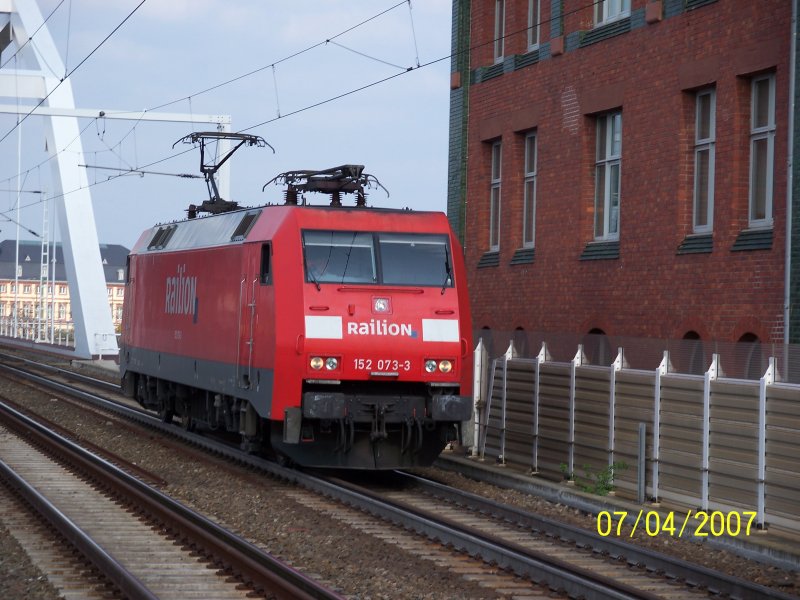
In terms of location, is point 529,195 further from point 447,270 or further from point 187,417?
point 447,270

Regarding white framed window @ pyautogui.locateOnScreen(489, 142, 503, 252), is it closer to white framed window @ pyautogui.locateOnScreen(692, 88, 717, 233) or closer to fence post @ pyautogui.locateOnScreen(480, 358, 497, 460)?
fence post @ pyautogui.locateOnScreen(480, 358, 497, 460)

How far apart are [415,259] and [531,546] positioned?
507cm

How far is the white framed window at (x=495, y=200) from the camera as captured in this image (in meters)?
24.5

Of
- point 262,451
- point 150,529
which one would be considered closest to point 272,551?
point 150,529

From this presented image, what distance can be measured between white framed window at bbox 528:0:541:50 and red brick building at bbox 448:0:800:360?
0.03 m

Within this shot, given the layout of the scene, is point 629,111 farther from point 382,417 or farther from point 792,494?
point 792,494

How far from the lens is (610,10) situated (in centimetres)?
2073

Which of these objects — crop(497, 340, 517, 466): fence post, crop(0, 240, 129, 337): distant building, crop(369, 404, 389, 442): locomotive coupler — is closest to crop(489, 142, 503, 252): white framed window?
crop(497, 340, 517, 466): fence post

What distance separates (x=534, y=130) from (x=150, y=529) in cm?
1201

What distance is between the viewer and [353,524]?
44.7ft

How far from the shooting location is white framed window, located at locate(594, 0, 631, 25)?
20234 mm

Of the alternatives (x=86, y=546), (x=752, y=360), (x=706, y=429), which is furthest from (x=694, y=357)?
(x=86, y=546)

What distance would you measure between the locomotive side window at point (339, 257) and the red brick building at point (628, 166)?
4.47 metres

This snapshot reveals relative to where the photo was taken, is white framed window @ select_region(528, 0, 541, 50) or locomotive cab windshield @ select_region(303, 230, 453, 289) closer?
locomotive cab windshield @ select_region(303, 230, 453, 289)
